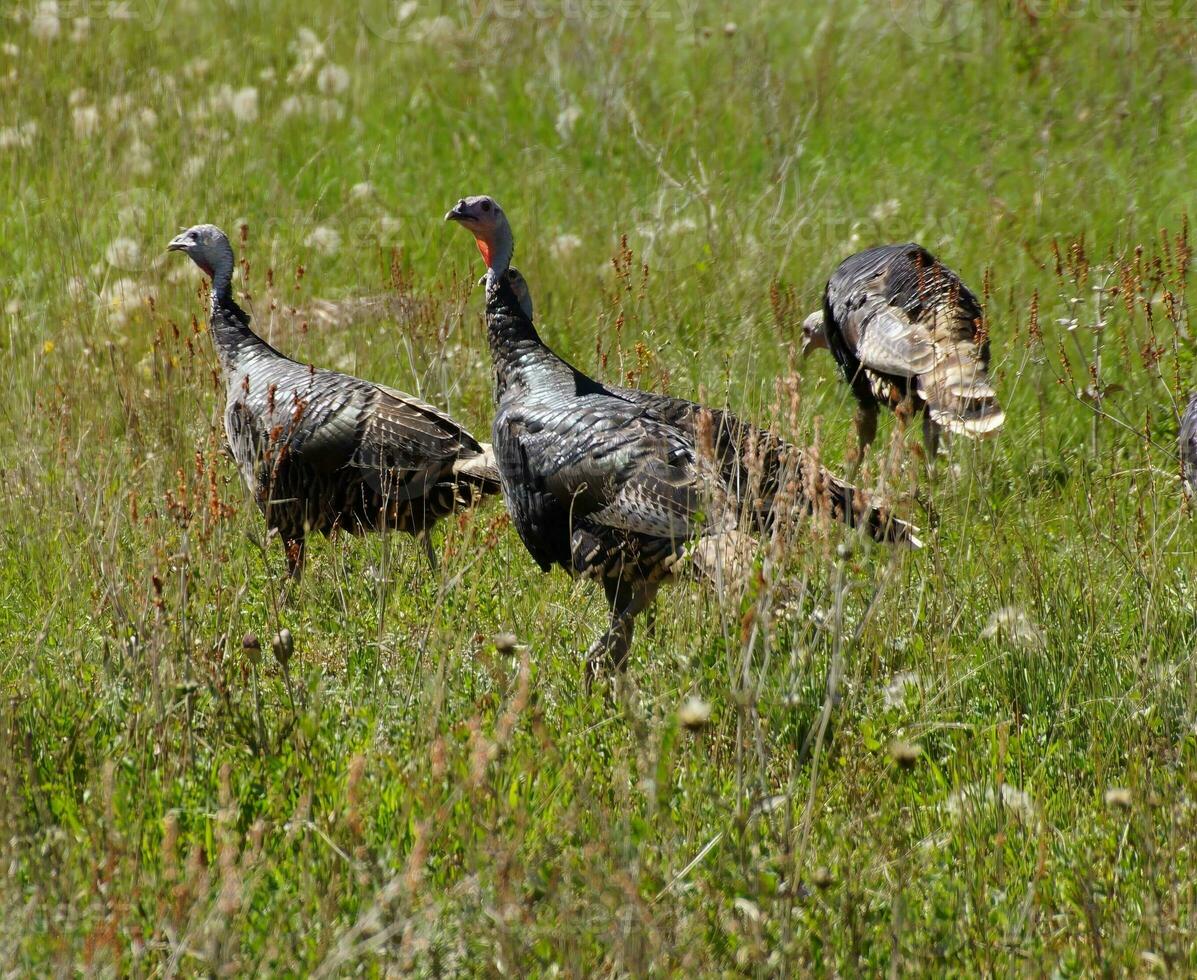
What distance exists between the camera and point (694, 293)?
746 cm

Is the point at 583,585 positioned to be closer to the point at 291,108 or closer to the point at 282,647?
the point at 282,647

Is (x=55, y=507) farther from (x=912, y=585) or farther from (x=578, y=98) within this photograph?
(x=578, y=98)

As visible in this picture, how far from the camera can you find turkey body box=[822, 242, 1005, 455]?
5.65 meters

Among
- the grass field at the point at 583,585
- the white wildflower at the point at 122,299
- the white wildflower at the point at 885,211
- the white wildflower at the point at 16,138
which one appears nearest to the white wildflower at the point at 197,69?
the grass field at the point at 583,585

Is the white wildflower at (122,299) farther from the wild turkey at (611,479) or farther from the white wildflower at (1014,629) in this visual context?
the white wildflower at (1014,629)

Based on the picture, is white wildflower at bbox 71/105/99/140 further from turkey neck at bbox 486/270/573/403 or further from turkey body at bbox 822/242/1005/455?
turkey body at bbox 822/242/1005/455

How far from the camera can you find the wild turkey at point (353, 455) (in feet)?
17.5

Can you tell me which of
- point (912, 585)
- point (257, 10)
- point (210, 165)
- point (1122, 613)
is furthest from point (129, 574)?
point (257, 10)

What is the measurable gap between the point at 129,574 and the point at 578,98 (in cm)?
637

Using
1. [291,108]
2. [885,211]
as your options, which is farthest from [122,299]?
[885,211]

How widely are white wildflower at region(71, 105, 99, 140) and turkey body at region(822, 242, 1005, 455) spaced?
186 inches

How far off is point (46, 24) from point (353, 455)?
20.8 feet

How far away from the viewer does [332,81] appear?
9.75m

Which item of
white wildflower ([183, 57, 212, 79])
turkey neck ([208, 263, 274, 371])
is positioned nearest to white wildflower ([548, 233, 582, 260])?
turkey neck ([208, 263, 274, 371])
